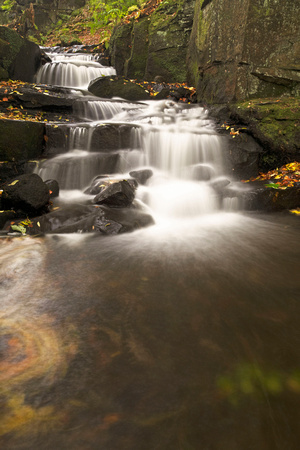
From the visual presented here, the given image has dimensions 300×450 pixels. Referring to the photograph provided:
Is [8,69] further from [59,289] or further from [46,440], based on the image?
[46,440]

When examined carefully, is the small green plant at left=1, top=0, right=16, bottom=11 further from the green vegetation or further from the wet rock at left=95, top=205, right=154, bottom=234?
the wet rock at left=95, top=205, right=154, bottom=234

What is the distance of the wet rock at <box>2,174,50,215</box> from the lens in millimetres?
4523

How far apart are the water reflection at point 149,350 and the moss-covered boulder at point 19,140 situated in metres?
3.39

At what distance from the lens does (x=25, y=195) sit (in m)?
4.53

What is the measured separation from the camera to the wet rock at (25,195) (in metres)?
4.52

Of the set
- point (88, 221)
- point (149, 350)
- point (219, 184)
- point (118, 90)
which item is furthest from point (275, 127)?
point (118, 90)

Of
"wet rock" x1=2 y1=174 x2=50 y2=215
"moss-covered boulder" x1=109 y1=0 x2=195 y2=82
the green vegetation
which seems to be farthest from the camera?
the green vegetation

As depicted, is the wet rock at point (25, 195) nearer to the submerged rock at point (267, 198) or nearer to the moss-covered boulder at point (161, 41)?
the submerged rock at point (267, 198)

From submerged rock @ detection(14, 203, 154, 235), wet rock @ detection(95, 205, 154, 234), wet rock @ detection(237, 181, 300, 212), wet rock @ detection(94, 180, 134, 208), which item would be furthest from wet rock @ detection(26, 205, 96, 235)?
wet rock @ detection(237, 181, 300, 212)

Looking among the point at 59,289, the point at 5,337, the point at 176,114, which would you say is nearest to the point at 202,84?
the point at 176,114

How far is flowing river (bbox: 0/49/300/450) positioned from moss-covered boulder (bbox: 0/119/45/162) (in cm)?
298

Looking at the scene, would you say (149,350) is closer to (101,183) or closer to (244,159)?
(101,183)

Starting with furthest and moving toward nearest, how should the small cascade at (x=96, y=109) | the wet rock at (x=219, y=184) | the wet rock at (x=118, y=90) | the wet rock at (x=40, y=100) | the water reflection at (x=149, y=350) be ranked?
1. the wet rock at (x=118, y=90)
2. the small cascade at (x=96, y=109)
3. the wet rock at (x=40, y=100)
4. the wet rock at (x=219, y=184)
5. the water reflection at (x=149, y=350)

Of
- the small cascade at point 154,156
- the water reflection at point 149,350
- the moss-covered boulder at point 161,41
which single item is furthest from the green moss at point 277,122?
the moss-covered boulder at point 161,41
